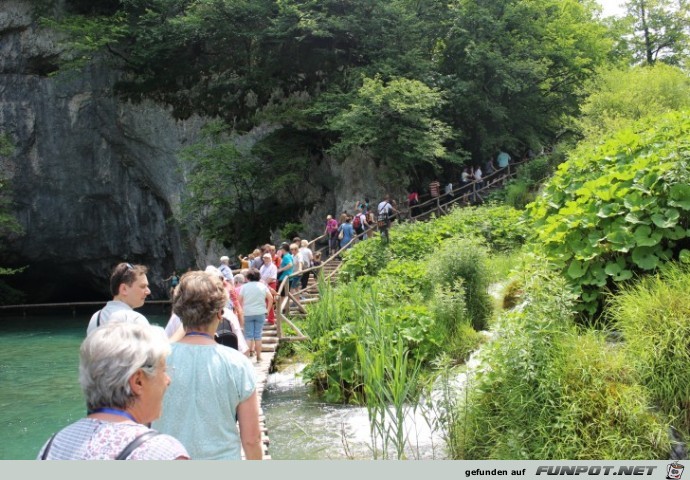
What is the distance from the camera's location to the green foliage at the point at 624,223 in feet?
22.9

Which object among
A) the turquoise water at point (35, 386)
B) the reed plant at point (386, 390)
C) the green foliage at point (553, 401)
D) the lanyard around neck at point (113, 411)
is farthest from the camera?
the turquoise water at point (35, 386)

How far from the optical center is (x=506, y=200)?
20266 millimetres

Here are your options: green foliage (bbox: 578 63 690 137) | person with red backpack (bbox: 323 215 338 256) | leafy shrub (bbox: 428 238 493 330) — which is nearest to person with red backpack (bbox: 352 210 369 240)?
person with red backpack (bbox: 323 215 338 256)

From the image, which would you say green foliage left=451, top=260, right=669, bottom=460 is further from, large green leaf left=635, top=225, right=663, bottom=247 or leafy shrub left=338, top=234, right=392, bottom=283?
leafy shrub left=338, top=234, right=392, bottom=283

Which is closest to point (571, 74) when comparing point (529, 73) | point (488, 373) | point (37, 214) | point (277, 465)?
point (529, 73)

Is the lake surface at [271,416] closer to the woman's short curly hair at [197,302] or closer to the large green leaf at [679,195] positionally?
the woman's short curly hair at [197,302]

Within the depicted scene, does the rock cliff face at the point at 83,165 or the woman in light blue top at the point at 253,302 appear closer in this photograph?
the woman in light blue top at the point at 253,302

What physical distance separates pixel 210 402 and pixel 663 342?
4440 millimetres

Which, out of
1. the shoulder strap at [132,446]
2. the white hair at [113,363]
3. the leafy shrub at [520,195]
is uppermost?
the leafy shrub at [520,195]

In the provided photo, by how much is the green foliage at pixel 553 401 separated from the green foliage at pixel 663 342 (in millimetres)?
158

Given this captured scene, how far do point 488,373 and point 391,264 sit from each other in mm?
7890

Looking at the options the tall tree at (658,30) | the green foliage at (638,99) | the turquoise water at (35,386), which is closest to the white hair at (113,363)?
the turquoise water at (35,386)

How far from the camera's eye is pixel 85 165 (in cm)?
2889

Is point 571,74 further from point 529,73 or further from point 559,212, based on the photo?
point 559,212
